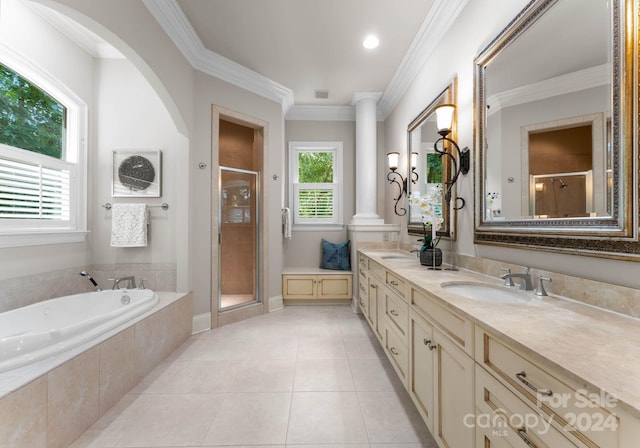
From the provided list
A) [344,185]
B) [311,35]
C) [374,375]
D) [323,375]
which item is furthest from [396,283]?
[344,185]

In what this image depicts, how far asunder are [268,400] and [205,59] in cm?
331

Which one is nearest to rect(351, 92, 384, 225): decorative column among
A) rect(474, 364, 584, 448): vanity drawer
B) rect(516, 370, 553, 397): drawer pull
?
rect(474, 364, 584, 448): vanity drawer

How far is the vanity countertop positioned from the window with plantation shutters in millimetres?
3241

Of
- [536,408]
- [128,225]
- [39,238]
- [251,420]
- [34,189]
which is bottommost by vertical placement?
[251,420]

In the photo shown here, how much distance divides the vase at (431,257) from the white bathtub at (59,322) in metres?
2.30

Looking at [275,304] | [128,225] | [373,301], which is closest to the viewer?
[373,301]

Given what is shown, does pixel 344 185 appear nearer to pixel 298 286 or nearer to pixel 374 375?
pixel 298 286

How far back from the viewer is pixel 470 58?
198 centimetres

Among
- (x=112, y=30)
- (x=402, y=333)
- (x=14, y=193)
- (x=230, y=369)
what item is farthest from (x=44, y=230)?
(x=402, y=333)

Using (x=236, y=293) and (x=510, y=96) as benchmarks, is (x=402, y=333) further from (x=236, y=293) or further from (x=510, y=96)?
(x=236, y=293)

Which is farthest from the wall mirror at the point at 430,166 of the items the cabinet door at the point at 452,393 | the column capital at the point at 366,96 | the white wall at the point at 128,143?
the white wall at the point at 128,143

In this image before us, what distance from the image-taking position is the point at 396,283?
6.56 feet

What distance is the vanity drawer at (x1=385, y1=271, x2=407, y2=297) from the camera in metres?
1.84

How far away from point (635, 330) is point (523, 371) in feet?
1.34
